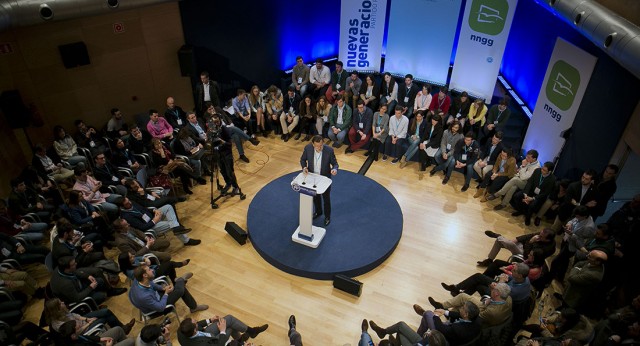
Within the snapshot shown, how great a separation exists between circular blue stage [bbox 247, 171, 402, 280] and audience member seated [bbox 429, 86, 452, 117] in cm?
247

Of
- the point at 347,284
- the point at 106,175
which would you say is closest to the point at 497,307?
the point at 347,284

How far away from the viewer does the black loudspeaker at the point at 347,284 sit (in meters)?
5.69

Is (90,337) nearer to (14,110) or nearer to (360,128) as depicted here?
(14,110)

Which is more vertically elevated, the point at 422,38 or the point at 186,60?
the point at 422,38

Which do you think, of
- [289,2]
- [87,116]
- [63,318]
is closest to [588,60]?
[289,2]

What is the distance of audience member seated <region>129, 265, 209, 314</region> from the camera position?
4648 millimetres

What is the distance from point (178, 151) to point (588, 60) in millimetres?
7050

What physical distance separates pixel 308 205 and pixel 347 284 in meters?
1.23

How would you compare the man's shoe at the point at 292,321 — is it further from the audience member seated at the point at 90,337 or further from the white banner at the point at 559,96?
the white banner at the point at 559,96

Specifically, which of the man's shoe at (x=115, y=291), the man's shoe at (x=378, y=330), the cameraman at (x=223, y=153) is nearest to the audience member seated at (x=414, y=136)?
the cameraman at (x=223, y=153)

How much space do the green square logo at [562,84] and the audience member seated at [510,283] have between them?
139 inches

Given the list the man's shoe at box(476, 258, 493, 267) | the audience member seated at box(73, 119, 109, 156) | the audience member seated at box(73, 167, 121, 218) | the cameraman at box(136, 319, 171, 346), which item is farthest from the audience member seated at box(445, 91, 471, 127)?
the audience member seated at box(73, 119, 109, 156)

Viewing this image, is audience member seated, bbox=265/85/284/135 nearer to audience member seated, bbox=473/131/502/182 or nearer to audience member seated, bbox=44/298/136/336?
audience member seated, bbox=473/131/502/182

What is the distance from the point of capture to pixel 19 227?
5914 millimetres
